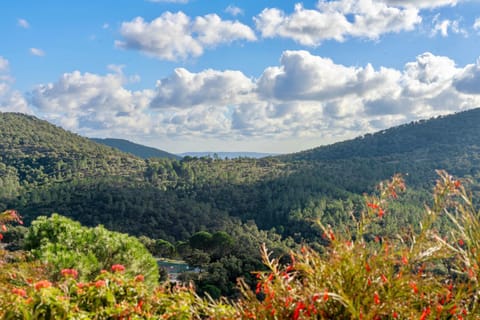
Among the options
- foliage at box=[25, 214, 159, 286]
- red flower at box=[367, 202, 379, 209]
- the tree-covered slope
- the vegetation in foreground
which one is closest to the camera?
the vegetation in foreground

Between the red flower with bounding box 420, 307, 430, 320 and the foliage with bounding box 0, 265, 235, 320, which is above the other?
the red flower with bounding box 420, 307, 430, 320

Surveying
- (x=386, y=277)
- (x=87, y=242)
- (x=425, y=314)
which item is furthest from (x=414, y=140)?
(x=425, y=314)

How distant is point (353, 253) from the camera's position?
2.31m

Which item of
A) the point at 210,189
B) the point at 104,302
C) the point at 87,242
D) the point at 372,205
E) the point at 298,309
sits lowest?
the point at 210,189

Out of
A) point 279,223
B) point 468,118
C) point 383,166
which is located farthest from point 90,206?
point 468,118

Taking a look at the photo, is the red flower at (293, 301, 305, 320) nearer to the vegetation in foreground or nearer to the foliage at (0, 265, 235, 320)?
the vegetation in foreground

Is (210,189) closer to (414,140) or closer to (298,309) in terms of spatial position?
(298,309)

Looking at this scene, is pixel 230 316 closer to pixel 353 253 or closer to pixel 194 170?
pixel 353 253

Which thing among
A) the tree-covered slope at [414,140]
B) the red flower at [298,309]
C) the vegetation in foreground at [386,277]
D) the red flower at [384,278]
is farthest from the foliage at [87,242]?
the tree-covered slope at [414,140]

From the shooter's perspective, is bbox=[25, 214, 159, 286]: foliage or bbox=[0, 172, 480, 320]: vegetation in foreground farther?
bbox=[25, 214, 159, 286]: foliage

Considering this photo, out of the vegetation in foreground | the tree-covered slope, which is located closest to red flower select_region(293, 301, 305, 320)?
the vegetation in foreground

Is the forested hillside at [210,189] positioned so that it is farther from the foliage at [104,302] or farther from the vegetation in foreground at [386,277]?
the vegetation in foreground at [386,277]

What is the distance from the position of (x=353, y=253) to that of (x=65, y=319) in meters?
1.91

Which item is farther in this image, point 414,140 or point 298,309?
point 414,140
